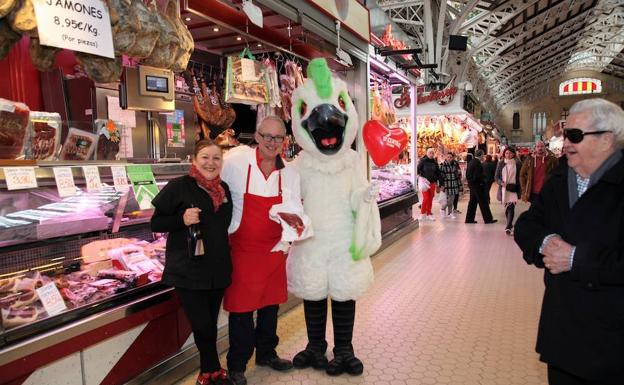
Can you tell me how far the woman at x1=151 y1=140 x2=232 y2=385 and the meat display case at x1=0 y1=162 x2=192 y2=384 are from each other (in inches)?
12.3

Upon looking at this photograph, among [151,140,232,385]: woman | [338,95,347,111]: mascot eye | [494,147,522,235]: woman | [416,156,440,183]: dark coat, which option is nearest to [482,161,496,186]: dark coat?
[494,147,522,235]: woman

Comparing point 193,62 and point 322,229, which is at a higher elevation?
point 193,62

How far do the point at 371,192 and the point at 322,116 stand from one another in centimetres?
57

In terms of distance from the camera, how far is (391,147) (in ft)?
10.3

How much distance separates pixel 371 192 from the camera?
2.93 meters

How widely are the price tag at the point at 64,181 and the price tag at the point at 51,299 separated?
480 millimetres

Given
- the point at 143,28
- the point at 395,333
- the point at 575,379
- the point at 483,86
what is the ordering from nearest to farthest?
the point at 575,379 < the point at 143,28 < the point at 395,333 < the point at 483,86

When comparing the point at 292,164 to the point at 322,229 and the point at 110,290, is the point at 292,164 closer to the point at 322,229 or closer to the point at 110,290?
the point at 322,229

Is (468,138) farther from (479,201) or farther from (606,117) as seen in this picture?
(606,117)

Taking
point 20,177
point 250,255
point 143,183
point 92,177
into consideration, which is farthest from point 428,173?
point 20,177

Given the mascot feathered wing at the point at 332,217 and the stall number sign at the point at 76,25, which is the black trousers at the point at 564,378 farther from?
the stall number sign at the point at 76,25

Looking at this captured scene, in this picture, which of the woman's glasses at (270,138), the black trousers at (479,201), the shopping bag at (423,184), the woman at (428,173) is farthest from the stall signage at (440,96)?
the woman's glasses at (270,138)

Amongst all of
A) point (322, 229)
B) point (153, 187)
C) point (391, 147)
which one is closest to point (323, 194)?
point (322, 229)

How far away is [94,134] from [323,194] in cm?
143
